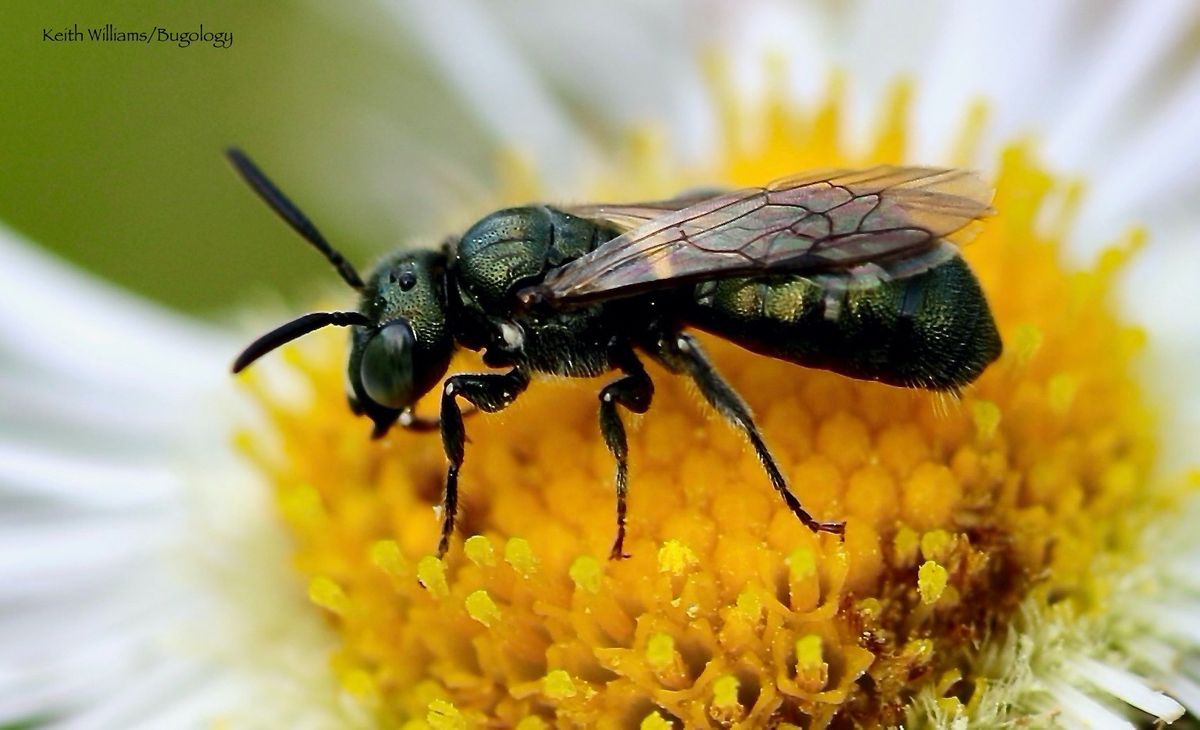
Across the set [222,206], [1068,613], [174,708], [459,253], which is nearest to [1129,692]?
[1068,613]

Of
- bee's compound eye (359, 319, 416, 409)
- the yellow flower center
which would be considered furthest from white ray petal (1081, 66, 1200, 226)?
bee's compound eye (359, 319, 416, 409)

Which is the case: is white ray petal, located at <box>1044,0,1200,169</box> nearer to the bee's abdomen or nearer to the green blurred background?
the bee's abdomen

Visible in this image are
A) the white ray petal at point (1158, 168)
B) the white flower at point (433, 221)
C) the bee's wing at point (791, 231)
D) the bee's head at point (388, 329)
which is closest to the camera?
the bee's wing at point (791, 231)

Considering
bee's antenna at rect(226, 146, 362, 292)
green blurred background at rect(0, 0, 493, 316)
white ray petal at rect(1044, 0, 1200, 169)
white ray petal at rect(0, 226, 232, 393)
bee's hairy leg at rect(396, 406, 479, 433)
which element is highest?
green blurred background at rect(0, 0, 493, 316)

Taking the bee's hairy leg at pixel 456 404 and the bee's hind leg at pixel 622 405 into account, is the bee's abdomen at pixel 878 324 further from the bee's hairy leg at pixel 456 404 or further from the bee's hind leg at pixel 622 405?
the bee's hairy leg at pixel 456 404

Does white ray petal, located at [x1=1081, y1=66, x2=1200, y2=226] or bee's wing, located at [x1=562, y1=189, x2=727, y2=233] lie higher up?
white ray petal, located at [x1=1081, y1=66, x2=1200, y2=226]

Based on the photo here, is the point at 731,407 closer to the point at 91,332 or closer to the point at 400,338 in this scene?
the point at 400,338

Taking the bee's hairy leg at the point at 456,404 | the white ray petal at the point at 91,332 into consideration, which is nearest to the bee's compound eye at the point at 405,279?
the bee's hairy leg at the point at 456,404
